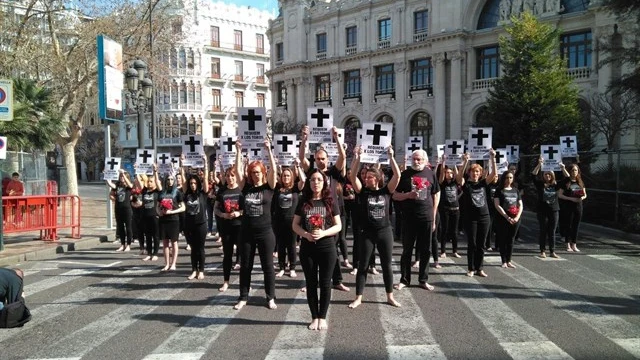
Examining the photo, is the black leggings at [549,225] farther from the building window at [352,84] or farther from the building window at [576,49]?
the building window at [352,84]

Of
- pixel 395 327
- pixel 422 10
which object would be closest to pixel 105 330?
pixel 395 327

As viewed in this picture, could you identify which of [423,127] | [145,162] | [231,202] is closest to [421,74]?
[423,127]

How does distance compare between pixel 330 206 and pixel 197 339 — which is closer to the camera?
pixel 197 339

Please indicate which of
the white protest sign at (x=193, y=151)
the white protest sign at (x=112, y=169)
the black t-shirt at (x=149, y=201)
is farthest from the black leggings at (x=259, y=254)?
the white protest sign at (x=112, y=169)

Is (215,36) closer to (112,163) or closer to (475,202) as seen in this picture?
(112,163)

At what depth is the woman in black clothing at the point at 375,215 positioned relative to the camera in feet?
21.3

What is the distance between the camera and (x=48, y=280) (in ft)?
29.0

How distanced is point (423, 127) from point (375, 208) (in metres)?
37.7

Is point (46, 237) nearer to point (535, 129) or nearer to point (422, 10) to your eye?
point (535, 129)

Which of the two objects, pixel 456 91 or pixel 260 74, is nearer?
pixel 456 91

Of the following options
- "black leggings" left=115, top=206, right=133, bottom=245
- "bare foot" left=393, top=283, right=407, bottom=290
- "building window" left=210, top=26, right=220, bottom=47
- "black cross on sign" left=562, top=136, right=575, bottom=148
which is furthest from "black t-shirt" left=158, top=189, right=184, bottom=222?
"building window" left=210, top=26, right=220, bottom=47

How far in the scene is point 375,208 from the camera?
6477 millimetres

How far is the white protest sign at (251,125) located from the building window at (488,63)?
34125 mm

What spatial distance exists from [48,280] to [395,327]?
6401mm
